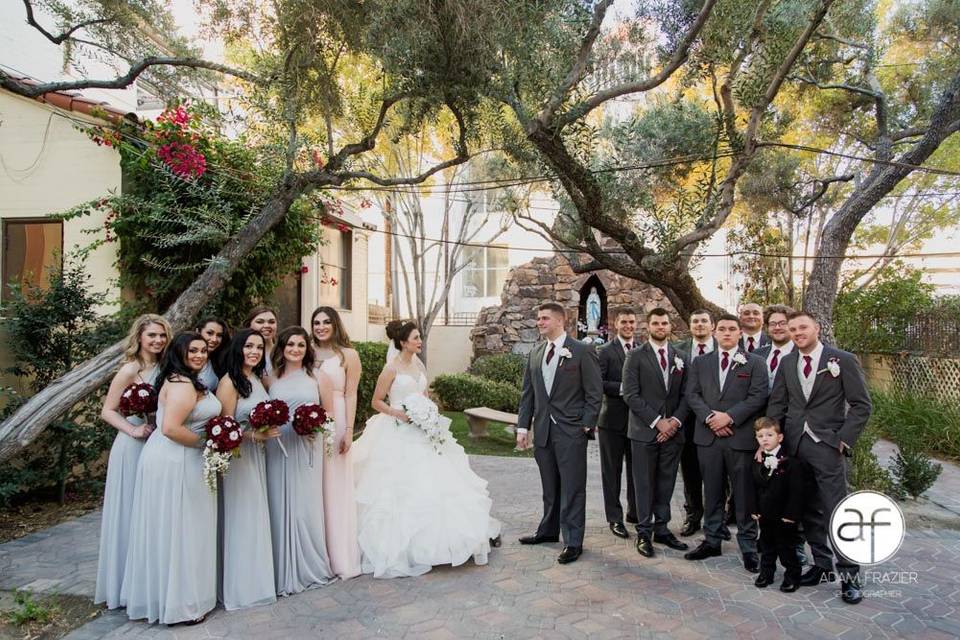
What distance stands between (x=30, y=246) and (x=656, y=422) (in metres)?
8.66

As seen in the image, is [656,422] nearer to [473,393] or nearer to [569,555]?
[569,555]

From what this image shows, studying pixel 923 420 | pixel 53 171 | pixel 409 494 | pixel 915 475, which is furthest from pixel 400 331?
pixel 923 420

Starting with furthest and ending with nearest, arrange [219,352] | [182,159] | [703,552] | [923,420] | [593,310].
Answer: [593,310], [923,420], [182,159], [703,552], [219,352]

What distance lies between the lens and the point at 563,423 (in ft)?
18.4

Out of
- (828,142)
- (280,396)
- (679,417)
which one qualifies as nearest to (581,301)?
(828,142)

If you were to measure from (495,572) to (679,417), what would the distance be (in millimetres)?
2135

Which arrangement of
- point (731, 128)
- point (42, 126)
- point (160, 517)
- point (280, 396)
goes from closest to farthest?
point (160, 517)
point (280, 396)
point (731, 128)
point (42, 126)

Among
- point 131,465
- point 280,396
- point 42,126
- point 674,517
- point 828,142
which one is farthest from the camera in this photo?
point 828,142

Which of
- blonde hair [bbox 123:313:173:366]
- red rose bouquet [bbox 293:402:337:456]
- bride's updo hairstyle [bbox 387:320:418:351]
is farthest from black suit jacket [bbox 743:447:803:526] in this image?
blonde hair [bbox 123:313:173:366]

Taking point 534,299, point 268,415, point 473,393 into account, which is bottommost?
point 473,393

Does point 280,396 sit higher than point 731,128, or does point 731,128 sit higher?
point 731,128

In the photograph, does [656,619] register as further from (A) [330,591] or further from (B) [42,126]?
(B) [42,126]

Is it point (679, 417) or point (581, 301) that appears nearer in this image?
point (679, 417)

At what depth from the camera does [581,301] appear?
64.5ft
